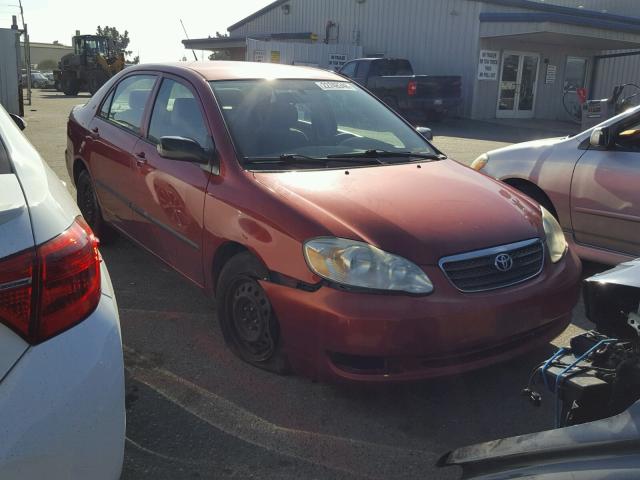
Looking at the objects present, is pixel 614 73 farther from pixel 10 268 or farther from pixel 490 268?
pixel 10 268

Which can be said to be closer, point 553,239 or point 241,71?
point 553,239

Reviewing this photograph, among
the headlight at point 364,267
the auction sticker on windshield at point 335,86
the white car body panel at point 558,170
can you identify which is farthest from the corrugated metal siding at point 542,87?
the headlight at point 364,267

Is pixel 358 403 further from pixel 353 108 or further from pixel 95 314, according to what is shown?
pixel 353 108

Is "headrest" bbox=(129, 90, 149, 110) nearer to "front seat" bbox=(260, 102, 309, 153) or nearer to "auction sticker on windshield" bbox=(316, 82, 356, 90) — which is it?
"front seat" bbox=(260, 102, 309, 153)

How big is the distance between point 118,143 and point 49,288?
127 inches

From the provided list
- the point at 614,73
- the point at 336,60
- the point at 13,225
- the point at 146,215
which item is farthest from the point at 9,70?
the point at 614,73

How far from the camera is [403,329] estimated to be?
278 cm

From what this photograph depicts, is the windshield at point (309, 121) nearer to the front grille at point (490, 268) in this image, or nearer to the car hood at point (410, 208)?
the car hood at point (410, 208)

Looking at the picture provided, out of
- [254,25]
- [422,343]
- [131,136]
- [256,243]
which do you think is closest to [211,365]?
[256,243]

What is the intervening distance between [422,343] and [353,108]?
2.17m

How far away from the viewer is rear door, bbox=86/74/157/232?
4586 mm

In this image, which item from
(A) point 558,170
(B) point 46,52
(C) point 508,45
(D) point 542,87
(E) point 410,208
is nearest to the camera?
(E) point 410,208

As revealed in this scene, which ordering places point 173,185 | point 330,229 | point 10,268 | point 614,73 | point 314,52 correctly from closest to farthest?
1. point 10,268
2. point 330,229
3. point 173,185
4. point 614,73
5. point 314,52

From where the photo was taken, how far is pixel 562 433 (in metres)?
1.69
